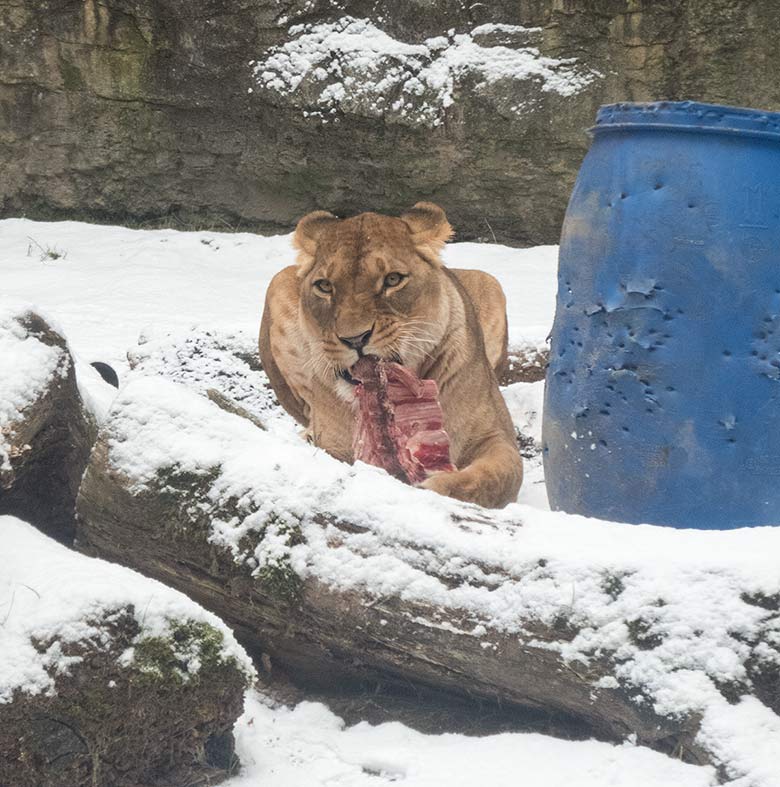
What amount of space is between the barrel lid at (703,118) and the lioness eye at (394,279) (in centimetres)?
111

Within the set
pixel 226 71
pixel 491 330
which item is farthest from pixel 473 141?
pixel 491 330

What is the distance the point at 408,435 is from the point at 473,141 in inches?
226

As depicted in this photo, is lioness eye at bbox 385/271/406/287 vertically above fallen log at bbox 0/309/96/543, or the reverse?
lioness eye at bbox 385/271/406/287

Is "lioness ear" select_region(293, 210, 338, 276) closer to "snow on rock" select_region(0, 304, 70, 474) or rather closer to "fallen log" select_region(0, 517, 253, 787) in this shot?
"snow on rock" select_region(0, 304, 70, 474)

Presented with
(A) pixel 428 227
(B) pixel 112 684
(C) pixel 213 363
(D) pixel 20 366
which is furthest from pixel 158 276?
(B) pixel 112 684

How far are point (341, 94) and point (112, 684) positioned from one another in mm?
7663

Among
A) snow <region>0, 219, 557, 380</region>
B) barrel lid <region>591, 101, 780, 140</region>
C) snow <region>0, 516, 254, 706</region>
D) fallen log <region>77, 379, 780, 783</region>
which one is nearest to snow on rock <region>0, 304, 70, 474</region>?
fallen log <region>77, 379, 780, 783</region>

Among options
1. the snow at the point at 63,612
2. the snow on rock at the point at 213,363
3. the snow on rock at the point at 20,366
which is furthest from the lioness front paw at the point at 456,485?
the snow on rock at the point at 213,363

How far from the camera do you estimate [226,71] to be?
33.4 ft

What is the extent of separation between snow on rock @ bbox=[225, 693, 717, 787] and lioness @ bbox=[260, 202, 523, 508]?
1.36m

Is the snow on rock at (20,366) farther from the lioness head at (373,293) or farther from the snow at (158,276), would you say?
the snow at (158,276)

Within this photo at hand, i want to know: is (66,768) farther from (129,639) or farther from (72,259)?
(72,259)

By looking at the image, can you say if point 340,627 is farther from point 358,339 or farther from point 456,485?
point 358,339

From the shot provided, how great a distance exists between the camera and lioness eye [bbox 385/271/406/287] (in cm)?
488
